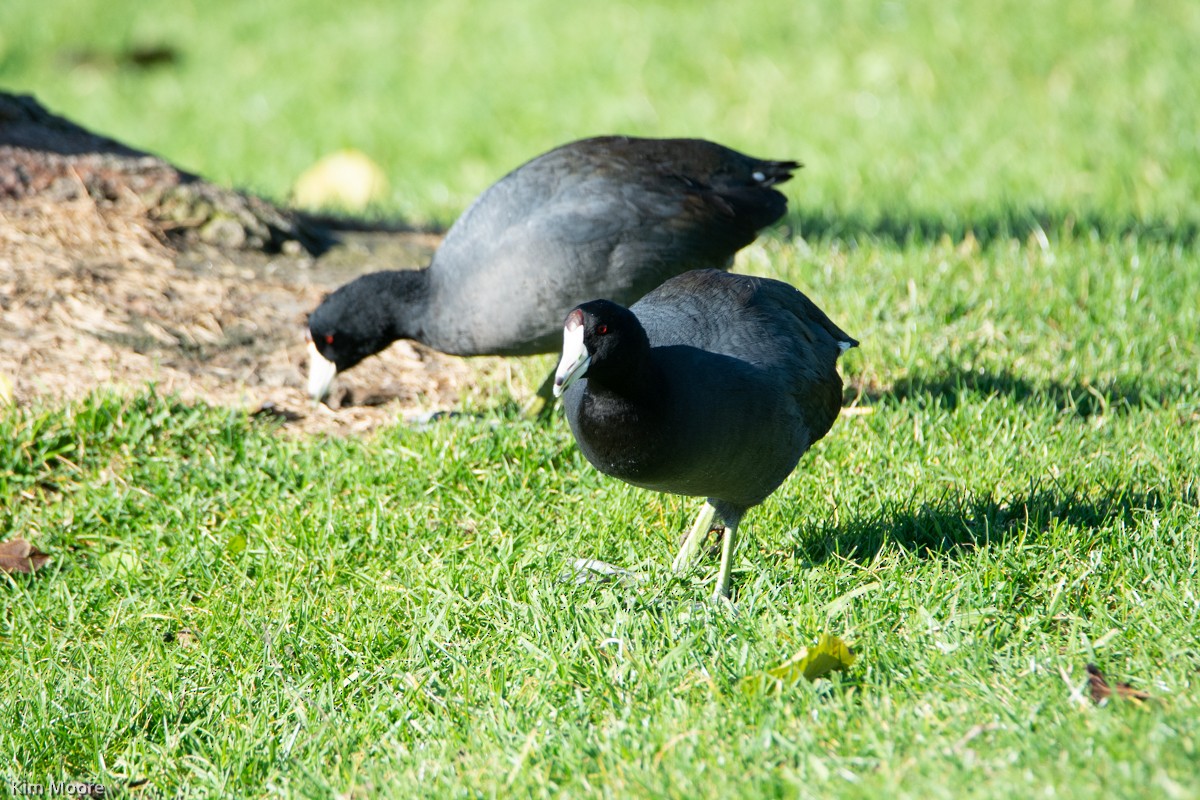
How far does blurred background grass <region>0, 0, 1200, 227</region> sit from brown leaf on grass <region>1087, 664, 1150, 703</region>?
375cm

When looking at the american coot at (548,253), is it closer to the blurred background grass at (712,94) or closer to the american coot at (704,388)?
the american coot at (704,388)

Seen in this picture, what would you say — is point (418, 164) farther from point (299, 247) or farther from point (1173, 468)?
point (1173, 468)

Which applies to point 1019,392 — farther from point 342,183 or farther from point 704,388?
point 342,183

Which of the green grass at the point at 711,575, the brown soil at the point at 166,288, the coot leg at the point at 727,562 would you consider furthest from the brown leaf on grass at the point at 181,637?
the coot leg at the point at 727,562

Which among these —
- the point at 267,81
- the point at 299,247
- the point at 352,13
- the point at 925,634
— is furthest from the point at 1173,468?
the point at 352,13

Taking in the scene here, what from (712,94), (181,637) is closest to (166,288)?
(181,637)

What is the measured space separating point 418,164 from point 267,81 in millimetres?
2228

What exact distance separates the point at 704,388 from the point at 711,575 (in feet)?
2.01

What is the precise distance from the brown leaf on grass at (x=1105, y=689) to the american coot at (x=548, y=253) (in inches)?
85.2

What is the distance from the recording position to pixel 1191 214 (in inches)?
241

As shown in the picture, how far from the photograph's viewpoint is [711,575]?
3.33 m

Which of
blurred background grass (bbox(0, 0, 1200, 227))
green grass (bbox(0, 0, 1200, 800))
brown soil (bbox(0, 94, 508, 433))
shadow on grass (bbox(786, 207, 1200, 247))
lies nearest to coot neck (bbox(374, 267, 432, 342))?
brown soil (bbox(0, 94, 508, 433))

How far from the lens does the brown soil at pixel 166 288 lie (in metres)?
4.31

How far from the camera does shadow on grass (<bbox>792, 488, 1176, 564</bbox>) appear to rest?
10.6 ft
